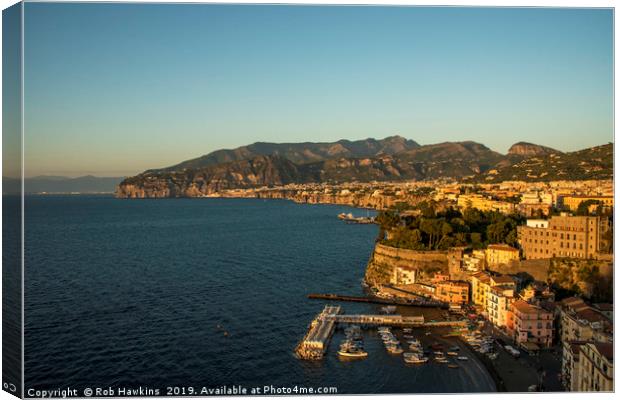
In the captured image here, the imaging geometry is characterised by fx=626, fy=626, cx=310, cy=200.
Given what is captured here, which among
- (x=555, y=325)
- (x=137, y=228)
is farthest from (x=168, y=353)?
(x=137, y=228)

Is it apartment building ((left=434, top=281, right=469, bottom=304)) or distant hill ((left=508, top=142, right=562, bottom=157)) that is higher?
distant hill ((left=508, top=142, right=562, bottom=157))

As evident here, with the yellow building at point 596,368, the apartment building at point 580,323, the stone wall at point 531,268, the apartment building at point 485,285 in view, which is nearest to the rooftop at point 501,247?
the stone wall at point 531,268

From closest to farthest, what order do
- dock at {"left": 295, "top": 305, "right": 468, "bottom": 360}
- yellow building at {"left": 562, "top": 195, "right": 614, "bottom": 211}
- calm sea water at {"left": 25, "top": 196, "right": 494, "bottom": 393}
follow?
calm sea water at {"left": 25, "top": 196, "right": 494, "bottom": 393} < dock at {"left": 295, "top": 305, "right": 468, "bottom": 360} < yellow building at {"left": 562, "top": 195, "right": 614, "bottom": 211}

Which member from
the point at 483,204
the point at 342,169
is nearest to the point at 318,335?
the point at 483,204

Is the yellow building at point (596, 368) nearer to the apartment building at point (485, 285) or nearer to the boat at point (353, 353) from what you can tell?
the boat at point (353, 353)

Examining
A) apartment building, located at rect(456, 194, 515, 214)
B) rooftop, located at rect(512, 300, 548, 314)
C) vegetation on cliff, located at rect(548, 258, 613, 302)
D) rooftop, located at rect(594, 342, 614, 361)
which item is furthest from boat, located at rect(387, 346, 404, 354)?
apartment building, located at rect(456, 194, 515, 214)

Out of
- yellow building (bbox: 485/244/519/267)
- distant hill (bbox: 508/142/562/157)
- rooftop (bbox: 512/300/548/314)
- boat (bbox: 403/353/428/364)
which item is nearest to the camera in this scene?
boat (bbox: 403/353/428/364)

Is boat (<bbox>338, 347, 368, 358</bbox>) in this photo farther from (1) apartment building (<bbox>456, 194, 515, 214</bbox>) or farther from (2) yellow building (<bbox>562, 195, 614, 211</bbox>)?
(1) apartment building (<bbox>456, 194, 515, 214</bbox>)
